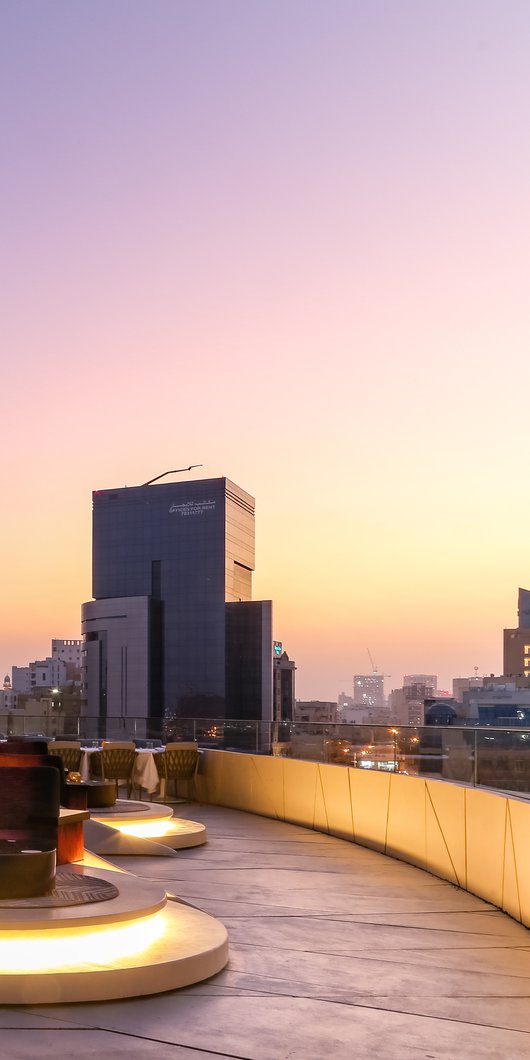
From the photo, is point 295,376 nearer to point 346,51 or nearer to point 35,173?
point 35,173

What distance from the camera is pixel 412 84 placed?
1762 centimetres

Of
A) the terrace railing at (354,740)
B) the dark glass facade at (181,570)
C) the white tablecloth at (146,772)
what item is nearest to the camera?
the terrace railing at (354,740)

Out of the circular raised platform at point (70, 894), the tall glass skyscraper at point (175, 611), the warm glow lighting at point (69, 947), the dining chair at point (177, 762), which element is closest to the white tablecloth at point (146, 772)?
the dining chair at point (177, 762)

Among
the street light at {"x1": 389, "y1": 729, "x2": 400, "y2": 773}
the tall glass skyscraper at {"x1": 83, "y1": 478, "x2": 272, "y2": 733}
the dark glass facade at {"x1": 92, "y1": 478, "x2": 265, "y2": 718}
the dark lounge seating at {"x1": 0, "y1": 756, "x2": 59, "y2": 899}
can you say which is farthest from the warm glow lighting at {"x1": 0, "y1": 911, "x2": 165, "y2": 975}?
the tall glass skyscraper at {"x1": 83, "y1": 478, "x2": 272, "y2": 733}

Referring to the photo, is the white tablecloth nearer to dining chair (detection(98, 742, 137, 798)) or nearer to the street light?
dining chair (detection(98, 742, 137, 798))

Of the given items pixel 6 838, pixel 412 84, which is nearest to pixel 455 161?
pixel 412 84

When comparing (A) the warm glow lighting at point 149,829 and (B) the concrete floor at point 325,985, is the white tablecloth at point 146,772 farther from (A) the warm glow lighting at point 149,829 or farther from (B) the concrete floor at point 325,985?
(B) the concrete floor at point 325,985

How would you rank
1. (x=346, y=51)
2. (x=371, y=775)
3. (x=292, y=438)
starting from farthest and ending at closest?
(x=292, y=438) < (x=346, y=51) < (x=371, y=775)

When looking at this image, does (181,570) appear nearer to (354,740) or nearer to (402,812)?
(354,740)

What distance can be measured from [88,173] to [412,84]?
6.58m

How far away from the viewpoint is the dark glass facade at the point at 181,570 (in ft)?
476

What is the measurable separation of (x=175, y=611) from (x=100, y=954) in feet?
467

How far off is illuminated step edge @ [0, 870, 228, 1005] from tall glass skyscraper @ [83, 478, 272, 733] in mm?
133769

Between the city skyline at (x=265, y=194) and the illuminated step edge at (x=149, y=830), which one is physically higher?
the city skyline at (x=265, y=194)
